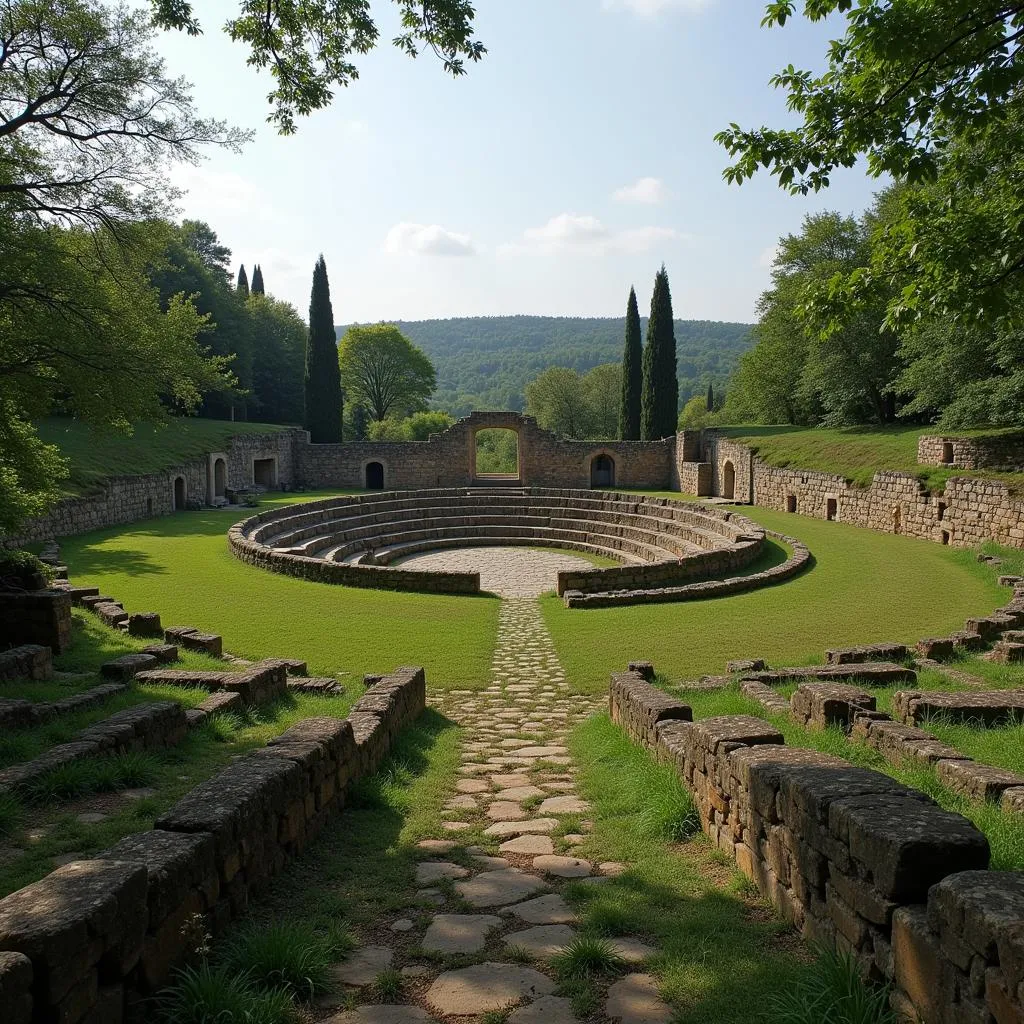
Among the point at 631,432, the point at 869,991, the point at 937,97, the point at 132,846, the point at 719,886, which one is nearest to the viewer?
the point at 869,991

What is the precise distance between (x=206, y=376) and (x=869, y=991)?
667 inches

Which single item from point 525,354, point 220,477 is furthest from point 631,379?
point 525,354

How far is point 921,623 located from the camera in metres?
13.4

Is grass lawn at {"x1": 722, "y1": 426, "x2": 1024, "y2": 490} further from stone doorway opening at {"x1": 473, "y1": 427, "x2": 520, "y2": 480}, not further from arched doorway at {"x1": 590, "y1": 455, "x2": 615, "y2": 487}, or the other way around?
stone doorway opening at {"x1": 473, "y1": 427, "x2": 520, "y2": 480}

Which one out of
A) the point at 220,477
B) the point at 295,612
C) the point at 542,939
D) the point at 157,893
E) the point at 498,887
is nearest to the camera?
the point at 157,893

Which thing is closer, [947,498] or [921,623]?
[921,623]

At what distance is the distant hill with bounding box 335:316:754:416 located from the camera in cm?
13650

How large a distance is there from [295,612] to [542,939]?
39.9 feet

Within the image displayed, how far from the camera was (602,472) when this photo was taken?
42094 mm

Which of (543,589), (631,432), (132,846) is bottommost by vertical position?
(543,589)

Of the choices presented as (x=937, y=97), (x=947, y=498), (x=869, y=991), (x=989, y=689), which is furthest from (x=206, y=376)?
(x=947, y=498)

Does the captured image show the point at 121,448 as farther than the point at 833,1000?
Yes

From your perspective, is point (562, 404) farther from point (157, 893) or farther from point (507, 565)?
point (157, 893)

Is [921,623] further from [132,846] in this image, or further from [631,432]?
[631,432]
